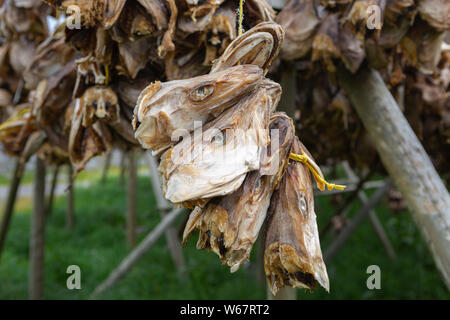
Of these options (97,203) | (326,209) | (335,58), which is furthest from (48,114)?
(97,203)

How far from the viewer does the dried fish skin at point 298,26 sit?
102 centimetres

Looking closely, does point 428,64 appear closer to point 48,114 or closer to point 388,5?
point 388,5

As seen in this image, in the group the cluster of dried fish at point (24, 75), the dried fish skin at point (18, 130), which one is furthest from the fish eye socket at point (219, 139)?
the dried fish skin at point (18, 130)

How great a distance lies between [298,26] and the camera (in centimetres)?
102

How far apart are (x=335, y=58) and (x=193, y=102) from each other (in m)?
0.65

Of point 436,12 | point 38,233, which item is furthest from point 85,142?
point 38,233

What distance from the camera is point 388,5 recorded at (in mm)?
963

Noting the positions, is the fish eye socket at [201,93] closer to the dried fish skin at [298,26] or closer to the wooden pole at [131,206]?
the dried fish skin at [298,26]

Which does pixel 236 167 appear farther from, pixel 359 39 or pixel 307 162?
pixel 359 39

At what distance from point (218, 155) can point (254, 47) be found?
0.59 ft

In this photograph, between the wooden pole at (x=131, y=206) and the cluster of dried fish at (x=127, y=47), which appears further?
the wooden pole at (x=131, y=206)

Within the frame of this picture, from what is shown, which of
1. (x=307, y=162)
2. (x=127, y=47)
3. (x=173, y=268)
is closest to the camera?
(x=307, y=162)

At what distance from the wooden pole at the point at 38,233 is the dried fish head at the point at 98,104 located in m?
1.17

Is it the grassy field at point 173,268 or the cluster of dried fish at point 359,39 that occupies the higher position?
the cluster of dried fish at point 359,39
